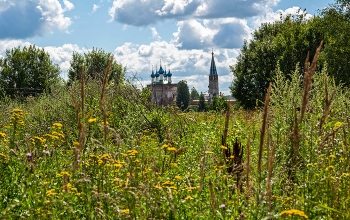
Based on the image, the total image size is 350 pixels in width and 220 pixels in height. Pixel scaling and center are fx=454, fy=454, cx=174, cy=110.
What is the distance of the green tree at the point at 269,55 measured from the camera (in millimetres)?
36781

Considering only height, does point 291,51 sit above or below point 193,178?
above

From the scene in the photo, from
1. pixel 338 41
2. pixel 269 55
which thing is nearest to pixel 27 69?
pixel 269 55

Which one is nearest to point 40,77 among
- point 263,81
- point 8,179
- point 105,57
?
point 105,57

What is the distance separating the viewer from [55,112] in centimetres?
989

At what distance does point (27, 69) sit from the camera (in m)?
47.9

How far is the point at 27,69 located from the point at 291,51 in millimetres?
27310

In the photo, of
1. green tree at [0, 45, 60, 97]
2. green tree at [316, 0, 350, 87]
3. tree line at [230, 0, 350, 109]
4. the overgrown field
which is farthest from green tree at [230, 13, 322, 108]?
the overgrown field

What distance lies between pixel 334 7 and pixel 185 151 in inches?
1015

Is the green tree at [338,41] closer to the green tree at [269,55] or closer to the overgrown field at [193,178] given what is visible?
the green tree at [269,55]

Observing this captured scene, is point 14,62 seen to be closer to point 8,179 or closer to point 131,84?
point 131,84

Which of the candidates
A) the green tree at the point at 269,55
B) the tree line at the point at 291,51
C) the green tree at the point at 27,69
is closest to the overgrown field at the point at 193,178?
the tree line at the point at 291,51

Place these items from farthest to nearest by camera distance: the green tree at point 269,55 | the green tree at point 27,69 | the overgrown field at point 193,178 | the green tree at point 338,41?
the green tree at point 27,69 → the green tree at point 269,55 → the green tree at point 338,41 → the overgrown field at point 193,178

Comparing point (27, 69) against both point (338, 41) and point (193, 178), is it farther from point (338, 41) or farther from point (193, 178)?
point (193, 178)

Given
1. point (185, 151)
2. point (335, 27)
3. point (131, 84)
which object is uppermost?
point (335, 27)
